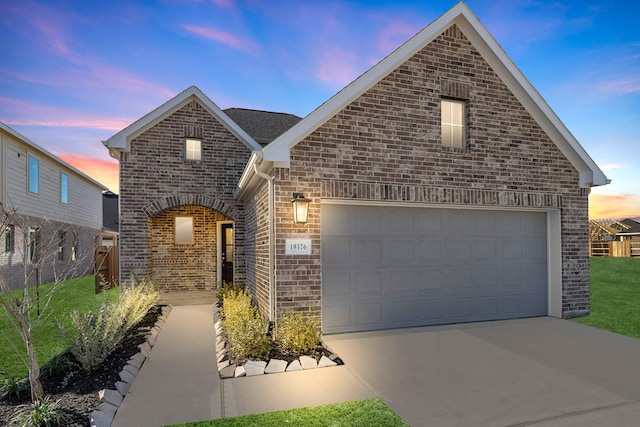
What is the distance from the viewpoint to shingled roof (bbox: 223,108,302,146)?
516 inches

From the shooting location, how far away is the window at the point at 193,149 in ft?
35.3

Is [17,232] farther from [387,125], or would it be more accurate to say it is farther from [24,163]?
[387,125]

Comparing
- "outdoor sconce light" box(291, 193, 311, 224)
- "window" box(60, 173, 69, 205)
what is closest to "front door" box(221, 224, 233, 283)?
"outdoor sconce light" box(291, 193, 311, 224)

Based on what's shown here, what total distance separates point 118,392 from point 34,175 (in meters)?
15.3

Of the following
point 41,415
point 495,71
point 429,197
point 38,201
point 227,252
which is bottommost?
point 41,415

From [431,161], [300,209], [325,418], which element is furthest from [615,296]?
[325,418]

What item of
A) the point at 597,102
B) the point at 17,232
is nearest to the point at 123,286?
the point at 17,232

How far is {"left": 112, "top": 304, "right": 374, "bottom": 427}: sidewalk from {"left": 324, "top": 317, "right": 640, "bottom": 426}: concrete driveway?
1.70 ft

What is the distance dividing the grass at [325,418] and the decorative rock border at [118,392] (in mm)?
767

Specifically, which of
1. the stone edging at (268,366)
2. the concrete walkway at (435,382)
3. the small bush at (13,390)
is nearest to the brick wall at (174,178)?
the concrete walkway at (435,382)

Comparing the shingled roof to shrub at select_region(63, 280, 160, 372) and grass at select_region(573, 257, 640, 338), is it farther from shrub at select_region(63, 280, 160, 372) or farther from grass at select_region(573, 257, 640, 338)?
grass at select_region(573, 257, 640, 338)

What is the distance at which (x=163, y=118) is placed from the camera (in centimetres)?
1041

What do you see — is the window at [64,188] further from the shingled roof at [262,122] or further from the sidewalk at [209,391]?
the sidewalk at [209,391]

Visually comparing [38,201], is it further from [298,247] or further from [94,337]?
[298,247]
